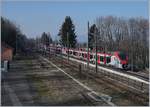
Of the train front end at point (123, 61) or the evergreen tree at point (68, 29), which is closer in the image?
the train front end at point (123, 61)

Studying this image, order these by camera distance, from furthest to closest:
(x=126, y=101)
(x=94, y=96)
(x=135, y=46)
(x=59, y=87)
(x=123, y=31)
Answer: (x=123, y=31) → (x=135, y=46) → (x=59, y=87) → (x=94, y=96) → (x=126, y=101)

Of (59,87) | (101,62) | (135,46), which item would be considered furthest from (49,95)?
(135,46)

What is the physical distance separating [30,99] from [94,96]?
3.46 m

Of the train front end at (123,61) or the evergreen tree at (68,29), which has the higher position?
the evergreen tree at (68,29)

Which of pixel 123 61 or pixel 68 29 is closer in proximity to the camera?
pixel 123 61

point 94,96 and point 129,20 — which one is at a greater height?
point 129,20

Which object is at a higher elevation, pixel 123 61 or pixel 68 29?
pixel 68 29

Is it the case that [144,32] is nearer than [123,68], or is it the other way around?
[123,68]

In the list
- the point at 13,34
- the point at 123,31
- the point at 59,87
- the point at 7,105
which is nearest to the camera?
the point at 7,105

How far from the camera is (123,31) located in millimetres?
107062

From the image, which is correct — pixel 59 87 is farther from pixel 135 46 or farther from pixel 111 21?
pixel 111 21

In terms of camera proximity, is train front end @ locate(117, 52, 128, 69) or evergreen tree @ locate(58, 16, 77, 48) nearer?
train front end @ locate(117, 52, 128, 69)

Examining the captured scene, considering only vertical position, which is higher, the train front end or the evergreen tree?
the evergreen tree

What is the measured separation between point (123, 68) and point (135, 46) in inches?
1311
